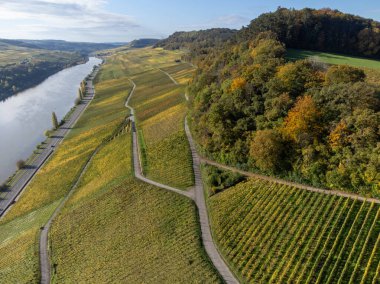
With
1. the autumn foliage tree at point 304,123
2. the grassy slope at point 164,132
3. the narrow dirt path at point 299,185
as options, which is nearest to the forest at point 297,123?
the autumn foliage tree at point 304,123

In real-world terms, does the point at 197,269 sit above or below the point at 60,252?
above

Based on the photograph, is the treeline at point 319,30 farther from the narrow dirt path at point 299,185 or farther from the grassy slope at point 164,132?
the narrow dirt path at point 299,185

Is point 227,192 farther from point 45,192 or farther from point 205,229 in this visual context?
point 45,192

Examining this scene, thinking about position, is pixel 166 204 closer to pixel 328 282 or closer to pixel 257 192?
pixel 257 192

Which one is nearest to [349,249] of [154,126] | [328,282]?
[328,282]

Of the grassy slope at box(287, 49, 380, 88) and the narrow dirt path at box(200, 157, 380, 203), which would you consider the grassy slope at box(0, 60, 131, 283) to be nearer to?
the narrow dirt path at box(200, 157, 380, 203)
